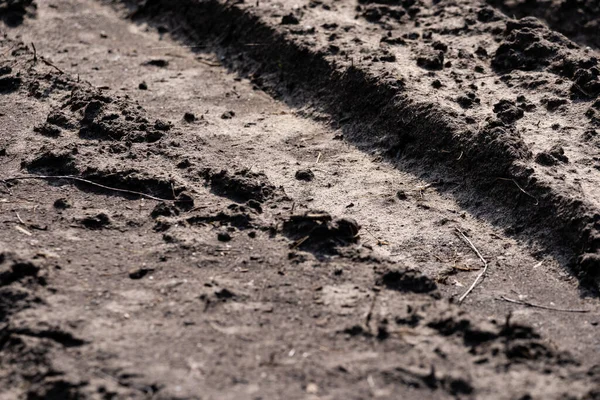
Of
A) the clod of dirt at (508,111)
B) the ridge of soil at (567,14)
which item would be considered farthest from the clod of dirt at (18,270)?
the ridge of soil at (567,14)

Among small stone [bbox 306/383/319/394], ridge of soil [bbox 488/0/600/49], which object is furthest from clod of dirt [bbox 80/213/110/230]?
ridge of soil [bbox 488/0/600/49]

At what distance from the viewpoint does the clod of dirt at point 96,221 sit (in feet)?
15.2

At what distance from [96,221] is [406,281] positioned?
1695 millimetres

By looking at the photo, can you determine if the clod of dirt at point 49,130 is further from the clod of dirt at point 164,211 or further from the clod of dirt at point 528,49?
the clod of dirt at point 528,49

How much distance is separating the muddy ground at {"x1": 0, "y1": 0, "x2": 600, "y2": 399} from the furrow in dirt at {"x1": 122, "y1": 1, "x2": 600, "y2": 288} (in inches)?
0.7

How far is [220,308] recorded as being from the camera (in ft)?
13.1

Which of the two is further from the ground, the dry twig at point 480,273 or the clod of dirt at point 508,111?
the clod of dirt at point 508,111

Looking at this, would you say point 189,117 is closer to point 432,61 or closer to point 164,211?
point 164,211

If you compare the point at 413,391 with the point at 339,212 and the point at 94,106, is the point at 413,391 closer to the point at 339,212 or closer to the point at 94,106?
the point at 339,212

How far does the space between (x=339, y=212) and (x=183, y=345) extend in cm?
153

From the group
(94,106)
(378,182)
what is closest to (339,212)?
(378,182)

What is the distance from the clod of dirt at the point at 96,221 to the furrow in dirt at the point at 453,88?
184 centimetres

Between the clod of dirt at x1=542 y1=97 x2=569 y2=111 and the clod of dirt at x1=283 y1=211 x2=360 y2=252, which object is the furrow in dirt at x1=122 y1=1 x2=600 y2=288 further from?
the clod of dirt at x1=283 y1=211 x2=360 y2=252

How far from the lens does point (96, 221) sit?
466 cm
